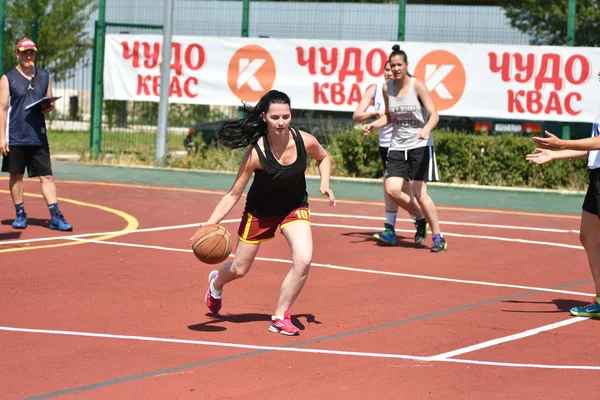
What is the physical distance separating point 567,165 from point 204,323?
13879 mm

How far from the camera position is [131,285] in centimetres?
1027

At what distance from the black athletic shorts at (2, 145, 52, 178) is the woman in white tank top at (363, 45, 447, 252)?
Result: 403 centimetres

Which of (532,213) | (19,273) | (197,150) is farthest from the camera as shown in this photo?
(197,150)

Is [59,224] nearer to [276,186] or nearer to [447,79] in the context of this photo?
[276,186]

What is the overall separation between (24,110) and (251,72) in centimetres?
1068

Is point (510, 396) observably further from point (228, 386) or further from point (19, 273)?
point (19, 273)

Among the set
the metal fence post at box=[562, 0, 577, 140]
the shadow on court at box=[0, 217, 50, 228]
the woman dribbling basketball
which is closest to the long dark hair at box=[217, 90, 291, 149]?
the woman dribbling basketball

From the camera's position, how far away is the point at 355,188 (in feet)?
67.5

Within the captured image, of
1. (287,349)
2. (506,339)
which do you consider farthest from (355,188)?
(287,349)

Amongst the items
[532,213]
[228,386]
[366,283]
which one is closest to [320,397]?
[228,386]

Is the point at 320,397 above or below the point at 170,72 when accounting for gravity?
below

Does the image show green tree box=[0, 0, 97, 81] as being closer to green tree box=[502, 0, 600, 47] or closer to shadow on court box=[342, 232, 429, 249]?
green tree box=[502, 0, 600, 47]

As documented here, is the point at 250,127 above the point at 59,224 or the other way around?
above

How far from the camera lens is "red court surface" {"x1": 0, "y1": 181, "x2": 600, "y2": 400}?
693cm
